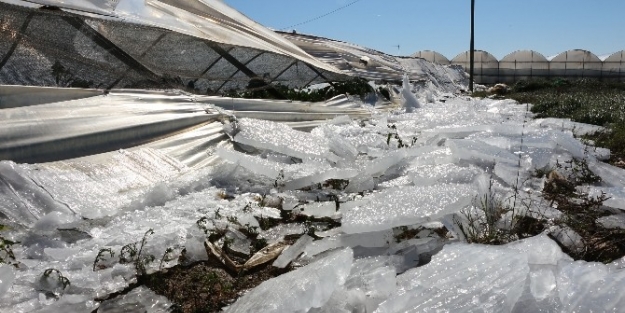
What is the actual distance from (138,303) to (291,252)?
1.90 ft

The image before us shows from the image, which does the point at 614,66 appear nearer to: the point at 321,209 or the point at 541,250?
the point at 321,209

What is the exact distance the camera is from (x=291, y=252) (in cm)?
212

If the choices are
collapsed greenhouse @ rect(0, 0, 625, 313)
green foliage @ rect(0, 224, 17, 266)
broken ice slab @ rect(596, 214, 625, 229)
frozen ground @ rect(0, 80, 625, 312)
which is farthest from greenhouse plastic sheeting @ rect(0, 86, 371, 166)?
broken ice slab @ rect(596, 214, 625, 229)

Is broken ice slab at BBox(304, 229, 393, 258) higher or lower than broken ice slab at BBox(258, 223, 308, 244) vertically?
higher

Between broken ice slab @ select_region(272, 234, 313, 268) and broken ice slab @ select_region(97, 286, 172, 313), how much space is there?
0.43 metres

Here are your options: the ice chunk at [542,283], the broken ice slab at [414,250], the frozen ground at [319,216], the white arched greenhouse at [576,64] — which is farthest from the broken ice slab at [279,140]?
the white arched greenhouse at [576,64]

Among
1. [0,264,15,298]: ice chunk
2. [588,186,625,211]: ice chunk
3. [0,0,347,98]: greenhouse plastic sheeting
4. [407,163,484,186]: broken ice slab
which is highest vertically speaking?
[0,0,347,98]: greenhouse plastic sheeting

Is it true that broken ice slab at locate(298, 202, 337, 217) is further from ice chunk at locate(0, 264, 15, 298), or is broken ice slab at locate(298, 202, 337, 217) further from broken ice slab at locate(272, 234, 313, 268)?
ice chunk at locate(0, 264, 15, 298)

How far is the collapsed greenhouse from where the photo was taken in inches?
→ 65.0

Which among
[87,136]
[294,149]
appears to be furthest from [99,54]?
[294,149]

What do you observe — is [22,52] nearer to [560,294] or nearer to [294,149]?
[294,149]

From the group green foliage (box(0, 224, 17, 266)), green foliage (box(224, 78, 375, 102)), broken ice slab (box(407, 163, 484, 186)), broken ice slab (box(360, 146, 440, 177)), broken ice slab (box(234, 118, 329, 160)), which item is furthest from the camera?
green foliage (box(224, 78, 375, 102))

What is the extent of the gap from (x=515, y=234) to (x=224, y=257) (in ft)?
3.69

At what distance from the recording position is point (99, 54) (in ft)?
15.2
